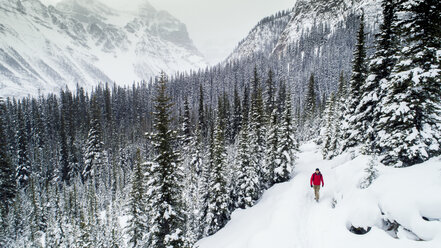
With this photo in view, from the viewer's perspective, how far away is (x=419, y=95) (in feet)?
34.1

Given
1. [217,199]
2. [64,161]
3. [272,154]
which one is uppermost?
[272,154]

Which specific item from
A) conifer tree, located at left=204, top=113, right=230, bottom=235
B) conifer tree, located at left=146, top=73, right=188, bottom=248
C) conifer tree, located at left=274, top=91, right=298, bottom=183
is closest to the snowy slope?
conifer tree, located at left=146, top=73, right=188, bottom=248

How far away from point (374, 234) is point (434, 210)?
2034 millimetres

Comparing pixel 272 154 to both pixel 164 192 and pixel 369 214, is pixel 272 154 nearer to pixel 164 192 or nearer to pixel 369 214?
pixel 164 192

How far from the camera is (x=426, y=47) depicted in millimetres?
10289

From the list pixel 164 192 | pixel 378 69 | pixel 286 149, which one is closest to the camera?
pixel 164 192

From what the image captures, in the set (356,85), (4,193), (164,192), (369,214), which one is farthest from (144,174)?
(4,193)

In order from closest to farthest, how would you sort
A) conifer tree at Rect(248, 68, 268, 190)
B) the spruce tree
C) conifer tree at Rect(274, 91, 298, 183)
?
conifer tree at Rect(274, 91, 298, 183) → conifer tree at Rect(248, 68, 268, 190) → the spruce tree

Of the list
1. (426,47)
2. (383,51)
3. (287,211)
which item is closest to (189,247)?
(287,211)

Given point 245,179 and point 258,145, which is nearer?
point 245,179

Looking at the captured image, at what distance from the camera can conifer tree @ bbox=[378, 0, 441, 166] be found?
32.5ft

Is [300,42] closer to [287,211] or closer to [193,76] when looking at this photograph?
[193,76]

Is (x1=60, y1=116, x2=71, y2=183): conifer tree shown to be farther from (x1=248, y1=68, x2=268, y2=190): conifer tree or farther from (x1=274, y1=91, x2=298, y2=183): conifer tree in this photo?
(x1=274, y1=91, x2=298, y2=183): conifer tree

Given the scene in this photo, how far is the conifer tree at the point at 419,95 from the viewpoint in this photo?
9.90 meters
